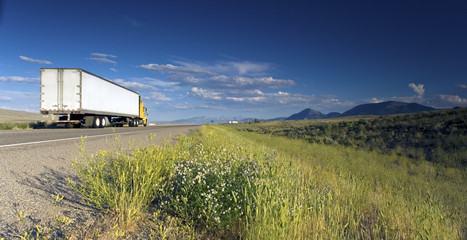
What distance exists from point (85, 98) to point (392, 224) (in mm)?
23611

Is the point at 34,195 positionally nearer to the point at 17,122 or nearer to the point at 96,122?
the point at 96,122

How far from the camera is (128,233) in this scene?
2.65m

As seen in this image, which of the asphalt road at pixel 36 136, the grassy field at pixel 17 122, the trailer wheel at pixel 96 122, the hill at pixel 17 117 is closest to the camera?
the asphalt road at pixel 36 136

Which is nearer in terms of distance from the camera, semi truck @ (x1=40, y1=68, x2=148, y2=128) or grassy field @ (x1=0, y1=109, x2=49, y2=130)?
grassy field @ (x1=0, y1=109, x2=49, y2=130)

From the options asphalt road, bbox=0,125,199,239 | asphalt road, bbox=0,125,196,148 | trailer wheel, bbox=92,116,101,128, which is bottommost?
asphalt road, bbox=0,125,199,239

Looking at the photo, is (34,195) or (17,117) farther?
(17,117)

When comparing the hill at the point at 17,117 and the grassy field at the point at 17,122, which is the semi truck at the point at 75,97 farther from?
the hill at the point at 17,117

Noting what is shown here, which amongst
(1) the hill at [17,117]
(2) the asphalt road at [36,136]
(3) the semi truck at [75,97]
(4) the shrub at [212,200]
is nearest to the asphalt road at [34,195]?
(4) the shrub at [212,200]

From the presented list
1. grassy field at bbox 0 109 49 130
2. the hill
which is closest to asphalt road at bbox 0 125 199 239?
grassy field at bbox 0 109 49 130

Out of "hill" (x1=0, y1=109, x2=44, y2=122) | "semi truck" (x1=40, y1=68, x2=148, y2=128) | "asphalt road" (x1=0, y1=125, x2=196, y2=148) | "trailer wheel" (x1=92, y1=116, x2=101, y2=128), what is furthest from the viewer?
"hill" (x1=0, y1=109, x2=44, y2=122)

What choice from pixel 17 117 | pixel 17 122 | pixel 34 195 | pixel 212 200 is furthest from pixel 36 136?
pixel 17 117

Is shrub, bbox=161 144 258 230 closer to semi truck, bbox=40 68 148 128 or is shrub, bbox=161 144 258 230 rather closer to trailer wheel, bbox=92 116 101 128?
semi truck, bbox=40 68 148 128

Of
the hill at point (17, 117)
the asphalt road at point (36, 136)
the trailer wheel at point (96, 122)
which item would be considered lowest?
the asphalt road at point (36, 136)

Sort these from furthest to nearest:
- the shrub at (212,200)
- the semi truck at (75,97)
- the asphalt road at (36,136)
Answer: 1. the semi truck at (75,97)
2. the asphalt road at (36,136)
3. the shrub at (212,200)
